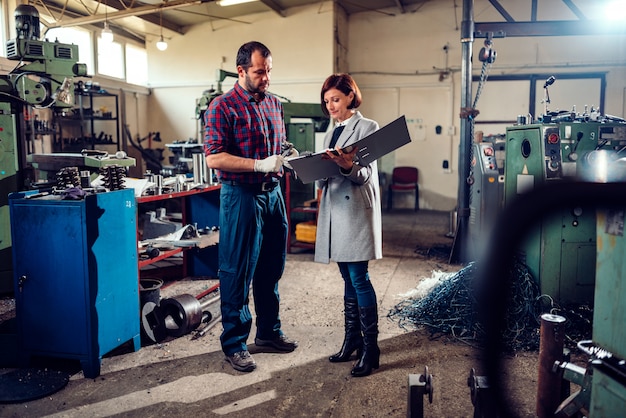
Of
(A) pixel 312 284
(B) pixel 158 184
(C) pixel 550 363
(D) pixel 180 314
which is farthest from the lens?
(A) pixel 312 284

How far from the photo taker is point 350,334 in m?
2.60

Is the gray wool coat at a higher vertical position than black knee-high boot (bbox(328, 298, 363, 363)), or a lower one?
higher

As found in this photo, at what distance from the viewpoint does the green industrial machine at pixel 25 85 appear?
3428 millimetres

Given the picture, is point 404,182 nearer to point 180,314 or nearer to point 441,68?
point 441,68

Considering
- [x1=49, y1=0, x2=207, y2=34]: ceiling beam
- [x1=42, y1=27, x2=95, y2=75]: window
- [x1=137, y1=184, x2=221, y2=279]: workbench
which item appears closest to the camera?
[x1=137, y1=184, x2=221, y2=279]: workbench

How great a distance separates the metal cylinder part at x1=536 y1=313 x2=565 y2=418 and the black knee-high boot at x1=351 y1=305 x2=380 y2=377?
0.77m

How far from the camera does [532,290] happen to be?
10.6 ft

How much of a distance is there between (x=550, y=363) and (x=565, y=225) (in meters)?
1.59

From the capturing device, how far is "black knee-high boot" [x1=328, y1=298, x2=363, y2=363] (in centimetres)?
256

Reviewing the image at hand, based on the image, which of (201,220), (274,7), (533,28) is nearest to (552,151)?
(533,28)

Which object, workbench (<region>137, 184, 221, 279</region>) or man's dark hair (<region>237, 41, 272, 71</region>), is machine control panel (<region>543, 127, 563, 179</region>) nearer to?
man's dark hair (<region>237, 41, 272, 71</region>)

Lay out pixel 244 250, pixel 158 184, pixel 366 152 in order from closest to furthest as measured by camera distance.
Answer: pixel 366 152 → pixel 244 250 → pixel 158 184

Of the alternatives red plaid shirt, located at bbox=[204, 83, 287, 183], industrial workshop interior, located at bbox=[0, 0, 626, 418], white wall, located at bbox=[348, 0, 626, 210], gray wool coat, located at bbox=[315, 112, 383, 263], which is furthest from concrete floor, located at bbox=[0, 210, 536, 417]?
white wall, located at bbox=[348, 0, 626, 210]

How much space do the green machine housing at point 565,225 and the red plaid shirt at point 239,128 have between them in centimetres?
170
